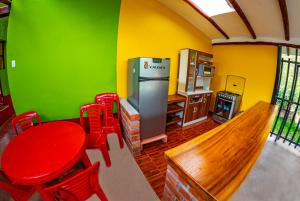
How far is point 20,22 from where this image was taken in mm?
2010

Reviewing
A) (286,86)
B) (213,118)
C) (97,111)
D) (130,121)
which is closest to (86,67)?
(97,111)

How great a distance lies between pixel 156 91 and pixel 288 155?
193 centimetres

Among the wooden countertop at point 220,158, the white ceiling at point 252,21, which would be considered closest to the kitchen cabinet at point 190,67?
the white ceiling at point 252,21

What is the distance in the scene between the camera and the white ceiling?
7.16 ft

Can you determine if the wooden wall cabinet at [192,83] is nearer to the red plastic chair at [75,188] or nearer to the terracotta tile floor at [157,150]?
the terracotta tile floor at [157,150]

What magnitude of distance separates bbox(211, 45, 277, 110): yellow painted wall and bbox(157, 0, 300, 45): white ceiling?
0.29 meters

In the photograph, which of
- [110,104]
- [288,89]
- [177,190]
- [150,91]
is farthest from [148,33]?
[288,89]

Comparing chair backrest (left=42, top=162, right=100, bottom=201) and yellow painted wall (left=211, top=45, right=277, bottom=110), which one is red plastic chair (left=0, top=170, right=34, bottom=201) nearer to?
chair backrest (left=42, top=162, right=100, bottom=201)

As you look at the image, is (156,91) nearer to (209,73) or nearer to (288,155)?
(288,155)

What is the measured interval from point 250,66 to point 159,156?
3.48 meters

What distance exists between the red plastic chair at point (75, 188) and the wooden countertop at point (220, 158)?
670mm

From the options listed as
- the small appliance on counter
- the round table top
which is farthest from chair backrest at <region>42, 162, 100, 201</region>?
the small appliance on counter

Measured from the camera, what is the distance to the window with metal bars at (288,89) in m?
2.44

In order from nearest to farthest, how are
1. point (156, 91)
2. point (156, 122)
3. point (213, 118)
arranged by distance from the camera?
point (156, 91)
point (156, 122)
point (213, 118)
